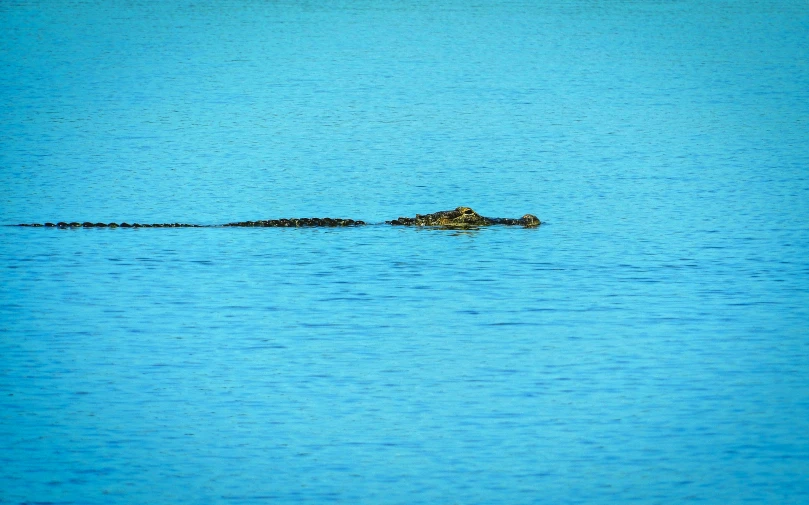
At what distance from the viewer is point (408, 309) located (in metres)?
17.9

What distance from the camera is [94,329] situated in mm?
16906

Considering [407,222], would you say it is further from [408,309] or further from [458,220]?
[408,309]

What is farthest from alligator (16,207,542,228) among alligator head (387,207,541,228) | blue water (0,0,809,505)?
blue water (0,0,809,505)

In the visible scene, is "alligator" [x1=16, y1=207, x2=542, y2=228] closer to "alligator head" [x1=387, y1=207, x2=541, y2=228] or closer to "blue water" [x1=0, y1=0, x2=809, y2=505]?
"alligator head" [x1=387, y1=207, x2=541, y2=228]

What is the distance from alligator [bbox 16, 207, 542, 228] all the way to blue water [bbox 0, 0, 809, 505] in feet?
0.98

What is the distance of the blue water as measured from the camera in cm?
1166

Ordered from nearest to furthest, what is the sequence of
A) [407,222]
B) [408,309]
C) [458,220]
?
[408,309]
[458,220]
[407,222]

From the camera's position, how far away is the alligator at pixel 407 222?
24594 millimetres

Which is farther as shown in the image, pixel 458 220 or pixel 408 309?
pixel 458 220

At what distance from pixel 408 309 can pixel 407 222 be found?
7241mm

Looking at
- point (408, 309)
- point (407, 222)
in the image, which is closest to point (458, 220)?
point (407, 222)

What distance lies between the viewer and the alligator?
24.6 metres

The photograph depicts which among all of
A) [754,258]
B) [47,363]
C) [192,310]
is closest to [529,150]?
[754,258]

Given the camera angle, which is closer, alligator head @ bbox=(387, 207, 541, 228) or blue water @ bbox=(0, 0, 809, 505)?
blue water @ bbox=(0, 0, 809, 505)
